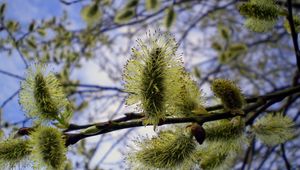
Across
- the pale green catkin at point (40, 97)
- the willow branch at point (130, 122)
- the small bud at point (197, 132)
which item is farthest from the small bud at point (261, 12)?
the pale green catkin at point (40, 97)

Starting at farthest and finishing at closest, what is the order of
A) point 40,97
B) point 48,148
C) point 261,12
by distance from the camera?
point 261,12, point 40,97, point 48,148

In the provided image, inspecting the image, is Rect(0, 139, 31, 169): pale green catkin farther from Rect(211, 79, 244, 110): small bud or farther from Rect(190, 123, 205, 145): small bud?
Rect(211, 79, 244, 110): small bud

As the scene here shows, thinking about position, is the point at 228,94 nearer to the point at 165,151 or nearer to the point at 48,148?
the point at 165,151

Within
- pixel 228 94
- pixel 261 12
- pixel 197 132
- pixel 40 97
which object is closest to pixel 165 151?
pixel 197 132

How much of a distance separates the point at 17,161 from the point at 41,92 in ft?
0.81

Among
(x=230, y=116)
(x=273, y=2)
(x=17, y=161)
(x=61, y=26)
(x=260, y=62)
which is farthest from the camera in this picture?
(x=260, y=62)

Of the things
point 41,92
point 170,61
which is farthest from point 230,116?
point 41,92

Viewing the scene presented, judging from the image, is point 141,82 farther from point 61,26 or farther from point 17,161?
point 61,26

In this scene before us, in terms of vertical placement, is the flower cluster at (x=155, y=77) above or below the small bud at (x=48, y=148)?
above

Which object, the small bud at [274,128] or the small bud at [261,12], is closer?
the small bud at [261,12]

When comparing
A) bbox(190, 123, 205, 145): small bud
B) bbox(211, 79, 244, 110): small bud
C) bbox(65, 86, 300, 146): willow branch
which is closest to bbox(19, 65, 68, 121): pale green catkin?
bbox(65, 86, 300, 146): willow branch

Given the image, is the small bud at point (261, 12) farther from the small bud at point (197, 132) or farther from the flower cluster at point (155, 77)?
the small bud at point (197, 132)

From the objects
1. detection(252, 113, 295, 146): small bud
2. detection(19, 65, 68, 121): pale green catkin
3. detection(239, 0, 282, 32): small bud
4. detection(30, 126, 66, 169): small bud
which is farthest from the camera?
detection(252, 113, 295, 146): small bud

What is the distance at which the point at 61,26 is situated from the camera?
4754 millimetres
